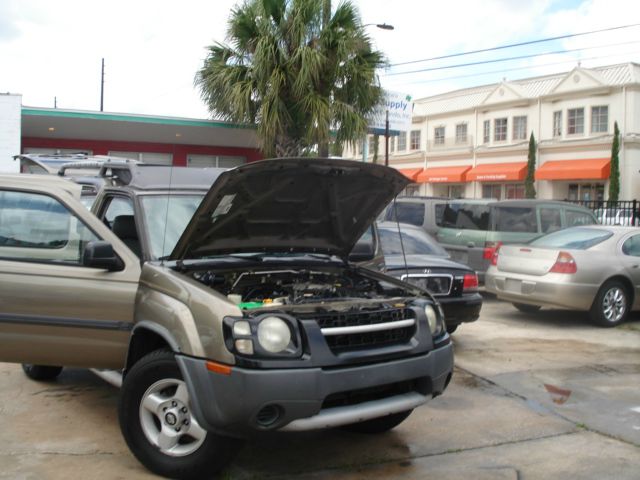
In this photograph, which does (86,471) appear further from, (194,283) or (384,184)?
(384,184)

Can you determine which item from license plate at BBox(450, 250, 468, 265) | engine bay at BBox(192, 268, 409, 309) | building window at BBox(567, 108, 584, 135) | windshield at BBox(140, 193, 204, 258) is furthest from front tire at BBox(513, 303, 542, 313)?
building window at BBox(567, 108, 584, 135)

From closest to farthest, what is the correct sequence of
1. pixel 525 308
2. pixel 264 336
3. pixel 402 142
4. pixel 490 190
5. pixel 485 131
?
1. pixel 264 336
2. pixel 525 308
3. pixel 485 131
4. pixel 490 190
5. pixel 402 142

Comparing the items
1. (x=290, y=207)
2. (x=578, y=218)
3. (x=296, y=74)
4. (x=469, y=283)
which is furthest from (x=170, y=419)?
(x=296, y=74)

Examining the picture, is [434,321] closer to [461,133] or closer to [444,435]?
[444,435]

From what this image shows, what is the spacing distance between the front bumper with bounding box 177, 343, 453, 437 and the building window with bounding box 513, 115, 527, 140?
3741 centimetres

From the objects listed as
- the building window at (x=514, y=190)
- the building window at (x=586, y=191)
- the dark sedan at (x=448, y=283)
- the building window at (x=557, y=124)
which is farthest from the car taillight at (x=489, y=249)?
the building window at (x=514, y=190)

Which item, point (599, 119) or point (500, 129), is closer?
point (599, 119)

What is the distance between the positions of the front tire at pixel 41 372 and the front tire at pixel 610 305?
6.62m

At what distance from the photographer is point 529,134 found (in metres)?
37.8

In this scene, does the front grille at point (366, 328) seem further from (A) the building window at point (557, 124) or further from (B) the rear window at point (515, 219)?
(A) the building window at point (557, 124)

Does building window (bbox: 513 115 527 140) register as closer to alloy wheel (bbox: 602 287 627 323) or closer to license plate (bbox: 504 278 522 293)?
alloy wheel (bbox: 602 287 627 323)

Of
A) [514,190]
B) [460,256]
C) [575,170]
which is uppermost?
[575,170]

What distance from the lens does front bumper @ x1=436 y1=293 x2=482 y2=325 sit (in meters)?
6.92

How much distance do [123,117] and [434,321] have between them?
1491 cm
